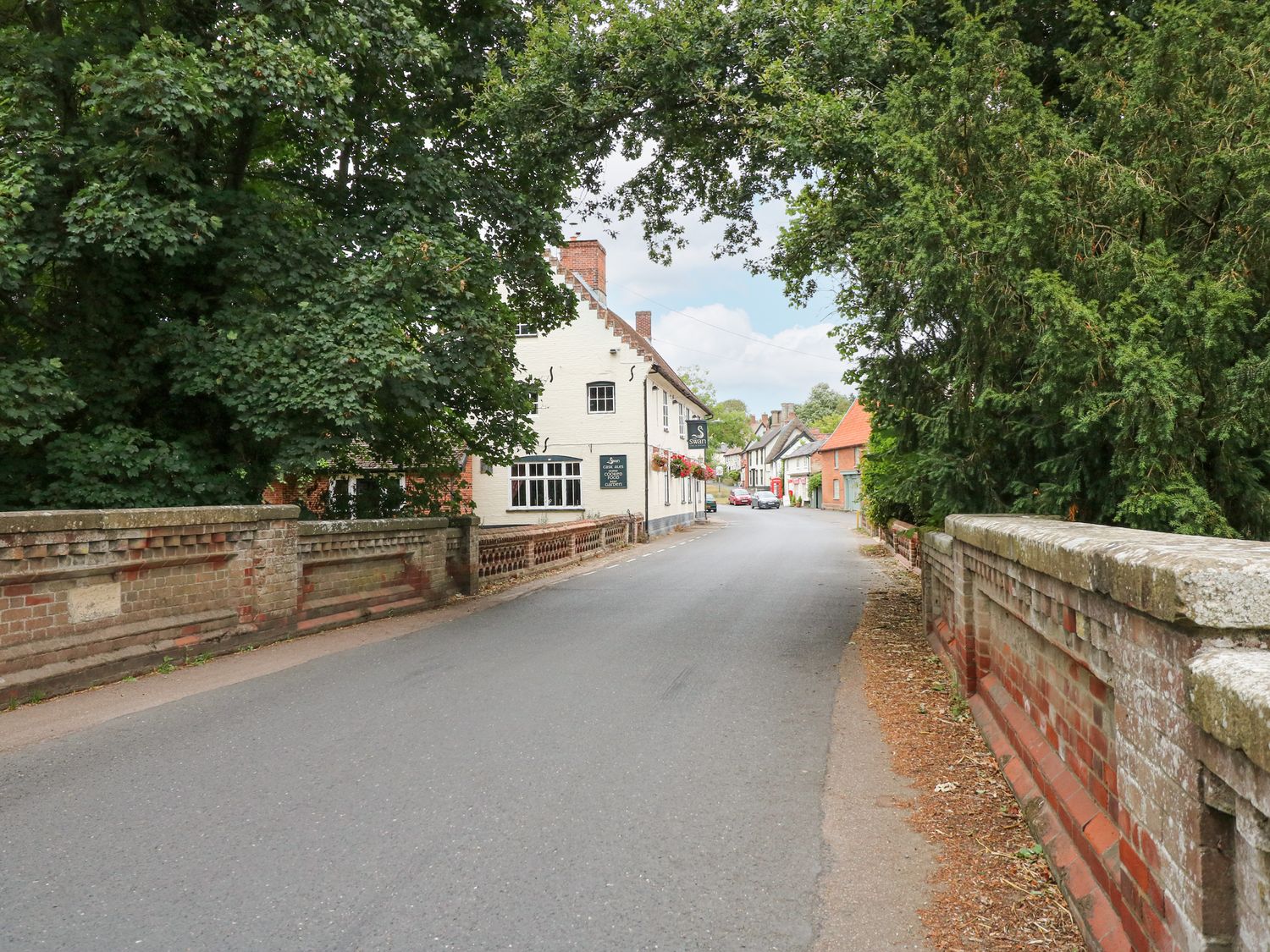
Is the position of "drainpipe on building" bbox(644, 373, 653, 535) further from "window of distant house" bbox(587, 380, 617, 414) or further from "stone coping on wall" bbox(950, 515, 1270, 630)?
"stone coping on wall" bbox(950, 515, 1270, 630)

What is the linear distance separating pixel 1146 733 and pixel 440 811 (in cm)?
332

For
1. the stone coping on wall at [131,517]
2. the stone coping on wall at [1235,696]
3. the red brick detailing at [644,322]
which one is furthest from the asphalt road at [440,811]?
the red brick detailing at [644,322]

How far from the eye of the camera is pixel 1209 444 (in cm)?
589

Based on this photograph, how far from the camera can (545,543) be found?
1933 cm

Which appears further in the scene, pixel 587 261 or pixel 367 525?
pixel 587 261

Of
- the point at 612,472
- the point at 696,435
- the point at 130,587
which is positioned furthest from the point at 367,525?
the point at 696,435

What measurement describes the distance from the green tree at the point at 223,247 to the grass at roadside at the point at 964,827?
669 centimetres

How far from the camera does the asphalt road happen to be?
10.7ft

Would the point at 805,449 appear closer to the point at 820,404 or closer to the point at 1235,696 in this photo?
the point at 820,404

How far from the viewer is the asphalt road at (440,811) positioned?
128 inches

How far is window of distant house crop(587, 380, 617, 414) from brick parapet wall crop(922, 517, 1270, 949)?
27407 mm

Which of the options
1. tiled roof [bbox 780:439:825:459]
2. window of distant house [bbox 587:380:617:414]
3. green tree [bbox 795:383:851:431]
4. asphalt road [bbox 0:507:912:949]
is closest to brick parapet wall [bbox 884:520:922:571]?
asphalt road [bbox 0:507:912:949]

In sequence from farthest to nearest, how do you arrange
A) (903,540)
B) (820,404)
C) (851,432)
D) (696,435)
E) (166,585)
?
(820,404)
(851,432)
(696,435)
(903,540)
(166,585)

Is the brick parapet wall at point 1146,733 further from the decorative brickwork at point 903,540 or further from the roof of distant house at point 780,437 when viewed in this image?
the roof of distant house at point 780,437
